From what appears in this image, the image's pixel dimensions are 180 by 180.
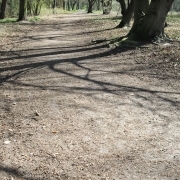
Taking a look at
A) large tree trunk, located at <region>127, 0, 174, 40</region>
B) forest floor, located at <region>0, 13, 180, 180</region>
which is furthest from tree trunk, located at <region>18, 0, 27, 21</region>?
forest floor, located at <region>0, 13, 180, 180</region>

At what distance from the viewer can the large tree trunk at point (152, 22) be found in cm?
979

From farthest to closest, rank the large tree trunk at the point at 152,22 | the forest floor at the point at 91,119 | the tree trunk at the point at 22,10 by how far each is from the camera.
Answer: the tree trunk at the point at 22,10
the large tree trunk at the point at 152,22
the forest floor at the point at 91,119

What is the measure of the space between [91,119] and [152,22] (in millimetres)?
6386

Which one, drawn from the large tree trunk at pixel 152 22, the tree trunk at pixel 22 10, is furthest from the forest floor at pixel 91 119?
the tree trunk at pixel 22 10

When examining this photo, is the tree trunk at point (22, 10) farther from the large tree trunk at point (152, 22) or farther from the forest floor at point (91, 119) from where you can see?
the forest floor at point (91, 119)

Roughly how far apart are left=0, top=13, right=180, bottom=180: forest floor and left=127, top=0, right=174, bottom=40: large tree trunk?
1934 mm

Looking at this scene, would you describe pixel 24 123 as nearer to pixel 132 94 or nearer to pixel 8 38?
pixel 132 94

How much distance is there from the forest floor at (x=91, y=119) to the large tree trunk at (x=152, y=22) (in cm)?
193

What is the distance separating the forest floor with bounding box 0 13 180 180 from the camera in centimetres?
347

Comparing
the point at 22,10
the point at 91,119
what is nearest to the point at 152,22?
the point at 91,119

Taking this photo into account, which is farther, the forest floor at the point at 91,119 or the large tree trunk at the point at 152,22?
the large tree trunk at the point at 152,22

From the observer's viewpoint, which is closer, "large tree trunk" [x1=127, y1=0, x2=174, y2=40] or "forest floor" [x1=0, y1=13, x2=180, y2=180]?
"forest floor" [x1=0, y1=13, x2=180, y2=180]

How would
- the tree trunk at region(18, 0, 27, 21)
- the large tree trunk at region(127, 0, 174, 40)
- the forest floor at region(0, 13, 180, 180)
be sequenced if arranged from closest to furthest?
the forest floor at region(0, 13, 180, 180) → the large tree trunk at region(127, 0, 174, 40) → the tree trunk at region(18, 0, 27, 21)

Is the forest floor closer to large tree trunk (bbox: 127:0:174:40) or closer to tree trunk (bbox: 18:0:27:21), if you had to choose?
large tree trunk (bbox: 127:0:174:40)
